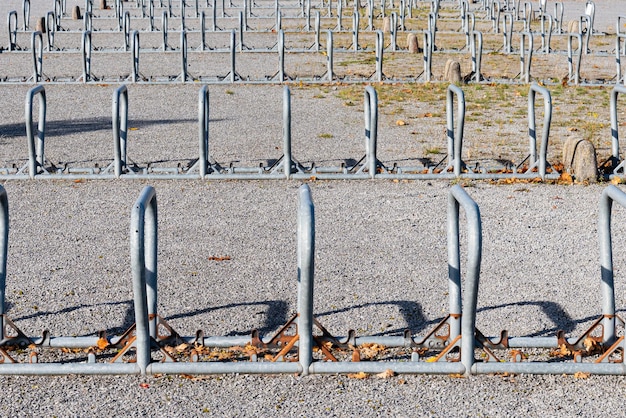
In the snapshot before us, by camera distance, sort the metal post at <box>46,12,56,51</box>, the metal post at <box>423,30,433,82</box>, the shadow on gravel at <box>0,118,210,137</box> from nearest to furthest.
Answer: the shadow on gravel at <box>0,118,210,137</box> < the metal post at <box>423,30,433,82</box> < the metal post at <box>46,12,56,51</box>

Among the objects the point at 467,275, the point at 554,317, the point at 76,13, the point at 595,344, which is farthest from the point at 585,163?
the point at 76,13

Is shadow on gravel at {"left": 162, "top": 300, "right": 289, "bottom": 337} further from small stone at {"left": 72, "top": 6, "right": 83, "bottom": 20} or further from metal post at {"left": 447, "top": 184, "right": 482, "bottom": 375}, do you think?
small stone at {"left": 72, "top": 6, "right": 83, "bottom": 20}

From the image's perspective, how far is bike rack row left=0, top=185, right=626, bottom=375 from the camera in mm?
4953

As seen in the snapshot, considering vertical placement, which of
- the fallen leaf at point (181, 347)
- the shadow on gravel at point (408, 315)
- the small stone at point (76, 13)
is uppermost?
the small stone at point (76, 13)

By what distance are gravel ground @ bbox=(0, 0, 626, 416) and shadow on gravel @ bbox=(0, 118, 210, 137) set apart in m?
1.49

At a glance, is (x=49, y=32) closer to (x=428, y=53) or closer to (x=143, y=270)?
(x=428, y=53)

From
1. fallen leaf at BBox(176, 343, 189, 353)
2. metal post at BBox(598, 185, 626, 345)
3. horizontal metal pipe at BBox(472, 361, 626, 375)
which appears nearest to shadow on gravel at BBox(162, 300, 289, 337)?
fallen leaf at BBox(176, 343, 189, 353)

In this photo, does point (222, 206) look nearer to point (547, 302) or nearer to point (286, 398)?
point (547, 302)

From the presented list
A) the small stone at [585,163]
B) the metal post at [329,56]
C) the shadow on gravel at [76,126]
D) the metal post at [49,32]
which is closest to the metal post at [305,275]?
the small stone at [585,163]

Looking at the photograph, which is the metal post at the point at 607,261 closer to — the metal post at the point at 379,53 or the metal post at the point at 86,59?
the metal post at the point at 379,53

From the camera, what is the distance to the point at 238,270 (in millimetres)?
7168

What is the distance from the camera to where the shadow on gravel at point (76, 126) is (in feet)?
42.2

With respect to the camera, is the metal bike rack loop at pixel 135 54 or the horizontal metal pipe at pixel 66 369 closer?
the horizontal metal pipe at pixel 66 369

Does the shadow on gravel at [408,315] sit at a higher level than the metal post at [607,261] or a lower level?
lower
